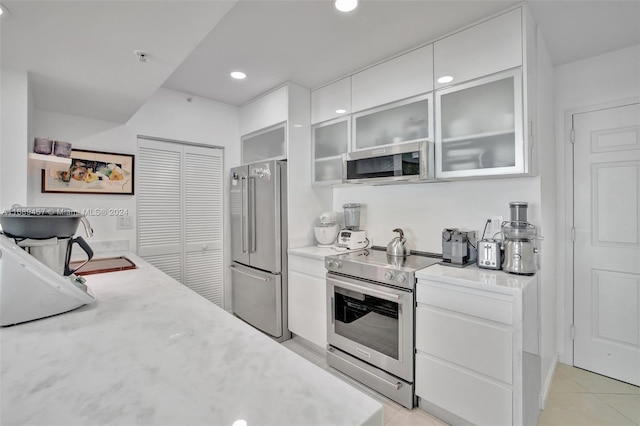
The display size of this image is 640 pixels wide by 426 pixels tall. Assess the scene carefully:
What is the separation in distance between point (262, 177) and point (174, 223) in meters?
1.08

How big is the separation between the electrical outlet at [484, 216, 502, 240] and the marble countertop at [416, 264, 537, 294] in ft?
1.10

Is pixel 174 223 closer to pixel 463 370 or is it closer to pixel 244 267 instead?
pixel 244 267

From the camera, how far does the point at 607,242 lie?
2291mm

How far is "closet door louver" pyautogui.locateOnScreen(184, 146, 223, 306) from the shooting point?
322 cm

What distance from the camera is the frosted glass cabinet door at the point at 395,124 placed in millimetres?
2213

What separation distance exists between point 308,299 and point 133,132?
2.30 m

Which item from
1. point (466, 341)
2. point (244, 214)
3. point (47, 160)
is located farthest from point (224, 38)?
point (466, 341)

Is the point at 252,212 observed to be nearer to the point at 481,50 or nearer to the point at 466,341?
the point at 466,341

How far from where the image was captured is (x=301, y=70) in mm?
2623

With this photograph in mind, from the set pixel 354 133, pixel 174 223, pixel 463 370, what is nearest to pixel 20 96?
pixel 174 223

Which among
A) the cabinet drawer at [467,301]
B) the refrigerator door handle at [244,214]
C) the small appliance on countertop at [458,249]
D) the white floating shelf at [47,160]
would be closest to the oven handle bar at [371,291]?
the cabinet drawer at [467,301]

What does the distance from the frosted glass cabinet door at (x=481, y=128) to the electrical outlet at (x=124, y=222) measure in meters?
2.75

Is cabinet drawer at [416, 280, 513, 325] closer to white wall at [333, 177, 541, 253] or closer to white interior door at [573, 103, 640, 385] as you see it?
white wall at [333, 177, 541, 253]

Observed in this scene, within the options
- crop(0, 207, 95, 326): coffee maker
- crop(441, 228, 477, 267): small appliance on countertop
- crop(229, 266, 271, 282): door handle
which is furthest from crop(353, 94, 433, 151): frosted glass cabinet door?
crop(0, 207, 95, 326): coffee maker
